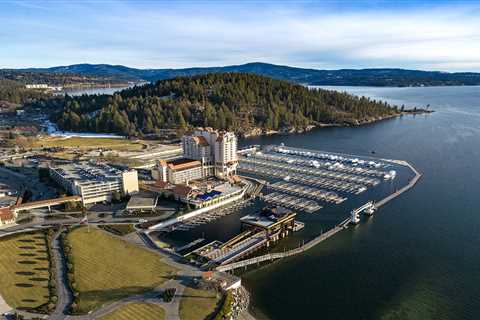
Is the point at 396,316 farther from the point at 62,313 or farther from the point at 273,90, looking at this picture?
the point at 273,90

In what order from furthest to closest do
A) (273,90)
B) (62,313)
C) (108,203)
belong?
(273,90) → (108,203) → (62,313)

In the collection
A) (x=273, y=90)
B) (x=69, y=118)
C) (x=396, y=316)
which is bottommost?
(x=396, y=316)

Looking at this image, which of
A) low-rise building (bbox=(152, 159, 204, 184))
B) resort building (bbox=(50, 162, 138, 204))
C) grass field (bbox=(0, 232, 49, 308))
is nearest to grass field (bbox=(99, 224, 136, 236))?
grass field (bbox=(0, 232, 49, 308))

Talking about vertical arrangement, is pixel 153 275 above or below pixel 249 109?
below

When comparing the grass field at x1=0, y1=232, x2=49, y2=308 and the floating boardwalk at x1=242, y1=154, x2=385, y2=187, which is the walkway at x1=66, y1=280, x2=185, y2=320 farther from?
the floating boardwalk at x1=242, y1=154, x2=385, y2=187

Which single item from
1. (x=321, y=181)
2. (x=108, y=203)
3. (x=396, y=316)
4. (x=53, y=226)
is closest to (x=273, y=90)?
(x=321, y=181)

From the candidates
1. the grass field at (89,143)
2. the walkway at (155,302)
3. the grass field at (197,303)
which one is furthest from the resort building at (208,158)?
the grass field at (197,303)
